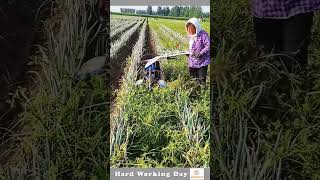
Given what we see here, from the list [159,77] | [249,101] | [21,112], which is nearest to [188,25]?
[159,77]

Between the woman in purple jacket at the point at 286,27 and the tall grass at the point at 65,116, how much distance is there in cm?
53

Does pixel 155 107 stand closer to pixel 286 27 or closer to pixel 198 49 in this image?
pixel 198 49

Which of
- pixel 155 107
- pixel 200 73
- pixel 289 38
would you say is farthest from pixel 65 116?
pixel 289 38

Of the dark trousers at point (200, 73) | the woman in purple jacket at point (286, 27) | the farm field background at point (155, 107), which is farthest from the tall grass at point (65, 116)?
the woman in purple jacket at point (286, 27)

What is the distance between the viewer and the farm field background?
1790 millimetres

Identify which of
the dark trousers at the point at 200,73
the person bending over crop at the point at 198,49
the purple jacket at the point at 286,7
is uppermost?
the purple jacket at the point at 286,7

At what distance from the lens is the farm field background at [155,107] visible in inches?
70.5

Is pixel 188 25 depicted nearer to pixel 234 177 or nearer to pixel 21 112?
pixel 234 177

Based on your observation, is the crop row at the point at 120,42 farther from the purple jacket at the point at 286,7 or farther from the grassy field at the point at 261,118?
the purple jacket at the point at 286,7

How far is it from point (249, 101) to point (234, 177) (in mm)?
241

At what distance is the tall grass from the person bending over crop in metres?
0.29

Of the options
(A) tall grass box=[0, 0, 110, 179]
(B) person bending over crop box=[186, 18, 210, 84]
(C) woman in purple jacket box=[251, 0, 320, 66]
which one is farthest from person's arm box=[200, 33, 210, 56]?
(A) tall grass box=[0, 0, 110, 179]

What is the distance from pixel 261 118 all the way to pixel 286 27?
30 cm

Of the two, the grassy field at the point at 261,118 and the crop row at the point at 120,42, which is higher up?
the crop row at the point at 120,42
